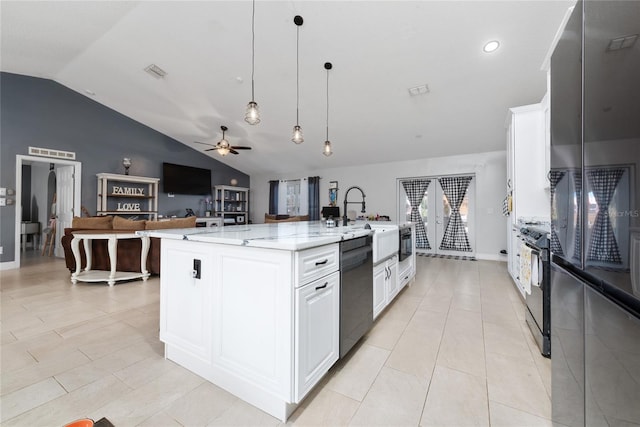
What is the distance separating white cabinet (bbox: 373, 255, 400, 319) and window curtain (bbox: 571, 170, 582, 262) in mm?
1522

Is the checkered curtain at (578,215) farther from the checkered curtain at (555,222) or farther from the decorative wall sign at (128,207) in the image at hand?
Answer: the decorative wall sign at (128,207)

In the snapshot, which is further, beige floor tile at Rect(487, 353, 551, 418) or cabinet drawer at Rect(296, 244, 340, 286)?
beige floor tile at Rect(487, 353, 551, 418)

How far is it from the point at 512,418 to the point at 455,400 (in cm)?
26

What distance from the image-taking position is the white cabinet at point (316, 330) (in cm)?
125

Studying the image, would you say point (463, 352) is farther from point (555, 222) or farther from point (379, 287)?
point (555, 222)

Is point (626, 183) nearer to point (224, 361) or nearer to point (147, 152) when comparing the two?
point (224, 361)

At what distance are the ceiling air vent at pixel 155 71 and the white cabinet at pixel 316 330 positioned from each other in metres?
4.77

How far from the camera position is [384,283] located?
8.14 feet

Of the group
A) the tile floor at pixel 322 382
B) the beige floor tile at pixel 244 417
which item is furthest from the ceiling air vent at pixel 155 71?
the beige floor tile at pixel 244 417

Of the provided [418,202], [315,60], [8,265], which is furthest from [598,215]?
[8,265]

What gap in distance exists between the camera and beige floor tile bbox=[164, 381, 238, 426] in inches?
50.2

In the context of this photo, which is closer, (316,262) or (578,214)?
(578,214)

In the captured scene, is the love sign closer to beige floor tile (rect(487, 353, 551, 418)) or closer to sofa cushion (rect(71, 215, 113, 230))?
sofa cushion (rect(71, 215, 113, 230))

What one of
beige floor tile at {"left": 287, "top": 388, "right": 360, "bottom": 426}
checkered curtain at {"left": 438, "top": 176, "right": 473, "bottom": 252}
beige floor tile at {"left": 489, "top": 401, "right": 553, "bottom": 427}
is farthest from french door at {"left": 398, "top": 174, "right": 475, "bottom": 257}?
beige floor tile at {"left": 287, "top": 388, "right": 360, "bottom": 426}
